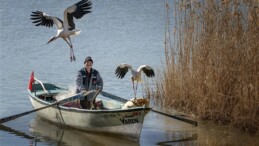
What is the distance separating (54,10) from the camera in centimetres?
3362

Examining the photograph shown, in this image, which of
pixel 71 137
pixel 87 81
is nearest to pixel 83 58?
pixel 87 81

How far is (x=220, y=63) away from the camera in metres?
14.2

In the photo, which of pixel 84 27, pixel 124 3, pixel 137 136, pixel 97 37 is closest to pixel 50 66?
pixel 97 37

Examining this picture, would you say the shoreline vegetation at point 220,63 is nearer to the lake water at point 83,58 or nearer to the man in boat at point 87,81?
the lake water at point 83,58

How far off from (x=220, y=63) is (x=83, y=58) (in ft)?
36.4

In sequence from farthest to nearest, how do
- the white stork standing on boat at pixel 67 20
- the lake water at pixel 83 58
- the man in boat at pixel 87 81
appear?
the man in boat at pixel 87 81 < the white stork standing on boat at pixel 67 20 < the lake water at pixel 83 58

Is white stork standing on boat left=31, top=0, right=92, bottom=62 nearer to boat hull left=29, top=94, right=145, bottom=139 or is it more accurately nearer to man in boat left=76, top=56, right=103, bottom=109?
man in boat left=76, top=56, right=103, bottom=109

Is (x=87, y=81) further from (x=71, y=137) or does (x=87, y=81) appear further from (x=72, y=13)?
(x=72, y=13)

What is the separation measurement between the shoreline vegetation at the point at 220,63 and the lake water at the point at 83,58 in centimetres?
39

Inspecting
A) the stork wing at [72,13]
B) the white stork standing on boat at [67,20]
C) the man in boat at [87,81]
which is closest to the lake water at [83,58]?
the man in boat at [87,81]

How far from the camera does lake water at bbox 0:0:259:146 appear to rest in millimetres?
13820

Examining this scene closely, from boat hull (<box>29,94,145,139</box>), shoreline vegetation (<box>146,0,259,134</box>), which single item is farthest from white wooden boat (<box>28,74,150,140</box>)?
shoreline vegetation (<box>146,0,259,134</box>)

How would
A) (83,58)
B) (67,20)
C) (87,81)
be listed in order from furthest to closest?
(83,58) → (87,81) → (67,20)

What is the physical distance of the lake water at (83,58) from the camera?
13.8 metres
